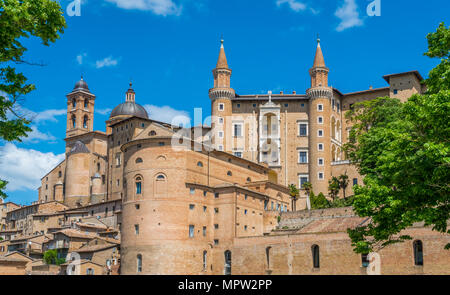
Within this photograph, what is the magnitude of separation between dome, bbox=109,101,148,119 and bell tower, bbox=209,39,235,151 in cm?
1698

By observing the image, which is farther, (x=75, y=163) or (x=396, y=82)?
(x=75, y=163)

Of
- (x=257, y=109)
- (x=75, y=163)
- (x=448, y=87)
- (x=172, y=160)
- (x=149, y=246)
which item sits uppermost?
(x=257, y=109)

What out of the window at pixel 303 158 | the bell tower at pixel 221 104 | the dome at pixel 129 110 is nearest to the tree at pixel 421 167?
the window at pixel 303 158

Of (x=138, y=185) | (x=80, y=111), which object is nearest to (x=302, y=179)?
(x=138, y=185)

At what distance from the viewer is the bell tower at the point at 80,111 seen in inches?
3905

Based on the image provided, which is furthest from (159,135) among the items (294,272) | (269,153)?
(269,153)

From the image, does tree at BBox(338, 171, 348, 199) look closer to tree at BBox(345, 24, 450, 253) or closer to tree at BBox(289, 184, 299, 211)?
tree at BBox(289, 184, 299, 211)

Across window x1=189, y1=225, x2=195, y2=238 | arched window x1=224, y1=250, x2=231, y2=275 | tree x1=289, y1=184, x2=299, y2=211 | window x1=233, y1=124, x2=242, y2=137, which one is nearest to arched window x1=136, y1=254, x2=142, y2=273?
window x1=189, y1=225, x2=195, y2=238

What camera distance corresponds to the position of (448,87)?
20.6 metres

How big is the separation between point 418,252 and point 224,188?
2264 cm

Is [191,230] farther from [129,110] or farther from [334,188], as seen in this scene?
[129,110]

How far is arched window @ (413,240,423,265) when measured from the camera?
40.8m

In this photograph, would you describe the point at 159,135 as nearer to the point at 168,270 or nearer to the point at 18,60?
the point at 168,270
